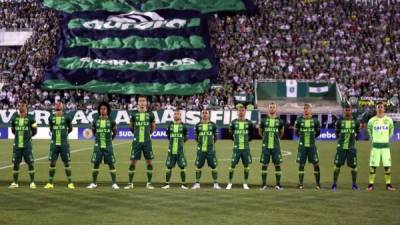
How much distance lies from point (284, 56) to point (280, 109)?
5887 mm

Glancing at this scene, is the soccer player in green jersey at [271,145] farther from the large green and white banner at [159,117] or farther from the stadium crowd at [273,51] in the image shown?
the stadium crowd at [273,51]

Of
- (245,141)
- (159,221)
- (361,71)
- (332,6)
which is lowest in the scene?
(159,221)

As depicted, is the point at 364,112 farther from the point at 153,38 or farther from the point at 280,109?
the point at 153,38

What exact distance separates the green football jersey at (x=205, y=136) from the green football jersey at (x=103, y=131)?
2.49 metres

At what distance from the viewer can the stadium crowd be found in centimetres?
4741

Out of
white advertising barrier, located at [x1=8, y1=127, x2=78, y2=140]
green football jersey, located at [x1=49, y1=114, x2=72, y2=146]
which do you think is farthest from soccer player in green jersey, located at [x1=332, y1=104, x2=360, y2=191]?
white advertising barrier, located at [x1=8, y1=127, x2=78, y2=140]

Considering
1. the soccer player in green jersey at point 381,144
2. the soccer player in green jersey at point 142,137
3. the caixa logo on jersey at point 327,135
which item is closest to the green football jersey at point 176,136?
the soccer player in green jersey at point 142,137

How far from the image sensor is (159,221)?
1300 centimetres

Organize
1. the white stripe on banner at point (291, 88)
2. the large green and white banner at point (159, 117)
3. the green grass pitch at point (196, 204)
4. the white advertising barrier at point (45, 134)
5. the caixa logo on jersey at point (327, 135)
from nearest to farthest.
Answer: the green grass pitch at point (196, 204), the large green and white banner at point (159, 117), the white advertising barrier at point (45, 134), the caixa logo on jersey at point (327, 135), the white stripe on banner at point (291, 88)

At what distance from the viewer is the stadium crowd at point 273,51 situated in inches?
1866

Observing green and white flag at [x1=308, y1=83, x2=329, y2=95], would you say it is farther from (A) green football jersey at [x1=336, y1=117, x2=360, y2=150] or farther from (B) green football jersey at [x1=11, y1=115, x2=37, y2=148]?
(B) green football jersey at [x1=11, y1=115, x2=37, y2=148]

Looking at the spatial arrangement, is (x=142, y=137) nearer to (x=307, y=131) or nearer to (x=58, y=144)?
(x=58, y=144)

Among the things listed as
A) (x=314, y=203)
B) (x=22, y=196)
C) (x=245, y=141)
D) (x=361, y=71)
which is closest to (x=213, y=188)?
(x=245, y=141)

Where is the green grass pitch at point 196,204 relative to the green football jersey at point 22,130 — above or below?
below
